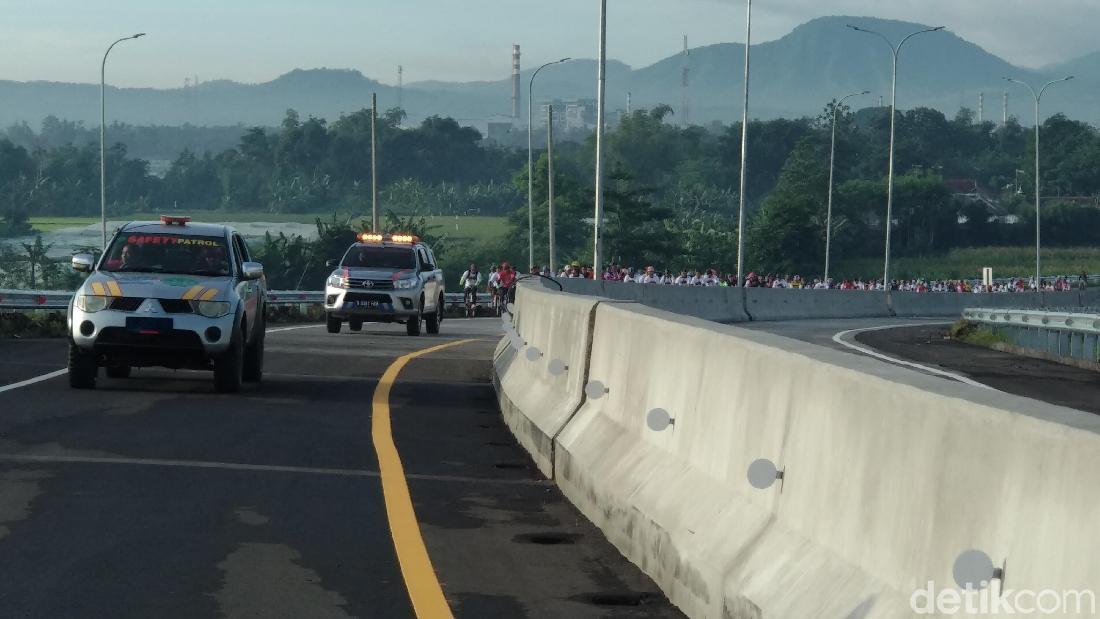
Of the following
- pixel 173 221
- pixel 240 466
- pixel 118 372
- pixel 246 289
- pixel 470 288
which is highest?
pixel 173 221

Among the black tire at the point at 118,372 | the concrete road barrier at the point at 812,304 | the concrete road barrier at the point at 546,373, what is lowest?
the concrete road barrier at the point at 812,304

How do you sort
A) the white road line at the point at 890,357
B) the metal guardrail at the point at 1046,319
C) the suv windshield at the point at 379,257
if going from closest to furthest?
the white road line at the point at 890,357 < the metal guardrail at the point at 1046,319 < the suv windshield at the point at 379,257

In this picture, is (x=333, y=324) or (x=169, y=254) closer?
(x=169, y=254)

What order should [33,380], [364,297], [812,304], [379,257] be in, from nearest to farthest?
[33,380] → [364,297] → [379,257] → [812,304]

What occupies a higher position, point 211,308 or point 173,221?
point 173,221

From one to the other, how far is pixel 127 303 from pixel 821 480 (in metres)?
12.1

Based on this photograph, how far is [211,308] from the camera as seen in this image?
57.4 feet

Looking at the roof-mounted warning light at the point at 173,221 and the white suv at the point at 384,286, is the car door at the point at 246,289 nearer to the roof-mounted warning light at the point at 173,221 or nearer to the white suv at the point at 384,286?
the roof-mounted warning light at the point at 173,221

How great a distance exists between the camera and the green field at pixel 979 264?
500ft

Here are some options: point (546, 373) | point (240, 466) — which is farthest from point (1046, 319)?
point (240, 466)

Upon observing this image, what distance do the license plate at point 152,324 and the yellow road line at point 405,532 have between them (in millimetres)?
2650

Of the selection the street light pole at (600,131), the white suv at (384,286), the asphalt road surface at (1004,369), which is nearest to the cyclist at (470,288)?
the street light pole at (600,131)

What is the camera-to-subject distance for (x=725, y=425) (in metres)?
7.79

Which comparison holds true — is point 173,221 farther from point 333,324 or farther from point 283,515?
point 333,324
